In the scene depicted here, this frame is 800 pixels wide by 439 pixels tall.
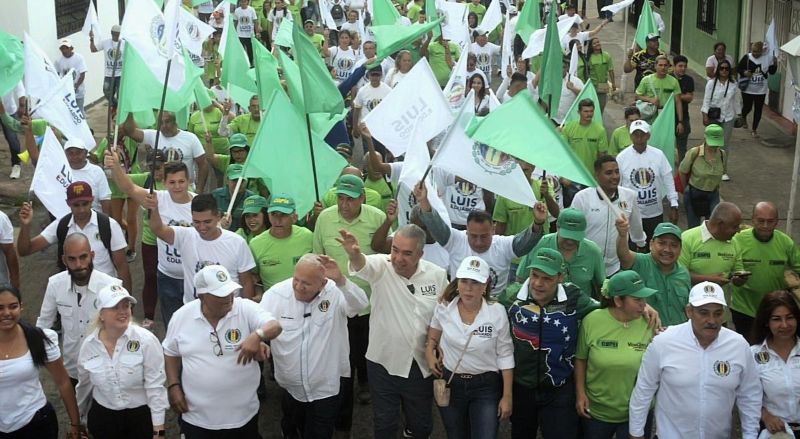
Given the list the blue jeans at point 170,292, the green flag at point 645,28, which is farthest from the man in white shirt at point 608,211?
the green flag at point 645,28

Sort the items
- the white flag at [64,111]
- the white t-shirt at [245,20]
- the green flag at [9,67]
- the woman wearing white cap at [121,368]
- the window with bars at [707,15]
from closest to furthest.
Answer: the woman wearing white cap at [121,368] → the white flag at [64,111] → the green flag at [9,67] → the white t-shirt at [245,20] → the window with bars at [707,15]

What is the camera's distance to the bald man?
7.48 meters

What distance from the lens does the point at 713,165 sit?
10.3 m

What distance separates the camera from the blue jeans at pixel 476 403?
627 cm

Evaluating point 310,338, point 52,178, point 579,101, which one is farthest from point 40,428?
point 579,101

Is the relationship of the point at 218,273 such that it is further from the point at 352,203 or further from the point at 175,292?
the point at 175,292

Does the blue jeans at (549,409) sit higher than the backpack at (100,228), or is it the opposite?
the backpack at (100,228)

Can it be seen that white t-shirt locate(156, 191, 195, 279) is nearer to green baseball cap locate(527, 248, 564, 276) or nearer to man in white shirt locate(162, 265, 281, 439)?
man in white shirt locate(162, 265, 281, 439)

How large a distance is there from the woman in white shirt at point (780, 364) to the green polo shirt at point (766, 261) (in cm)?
162

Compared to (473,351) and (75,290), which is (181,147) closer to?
(75,290)

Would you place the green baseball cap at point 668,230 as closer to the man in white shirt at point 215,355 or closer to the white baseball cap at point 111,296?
the man in white shirt at point 215,355

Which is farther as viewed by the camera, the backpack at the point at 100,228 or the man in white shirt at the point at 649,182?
the man in white shirt at the point at 649,182

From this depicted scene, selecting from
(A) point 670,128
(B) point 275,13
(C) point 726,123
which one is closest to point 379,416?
(A) point 670,128

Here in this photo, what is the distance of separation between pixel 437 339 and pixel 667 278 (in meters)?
1.60
